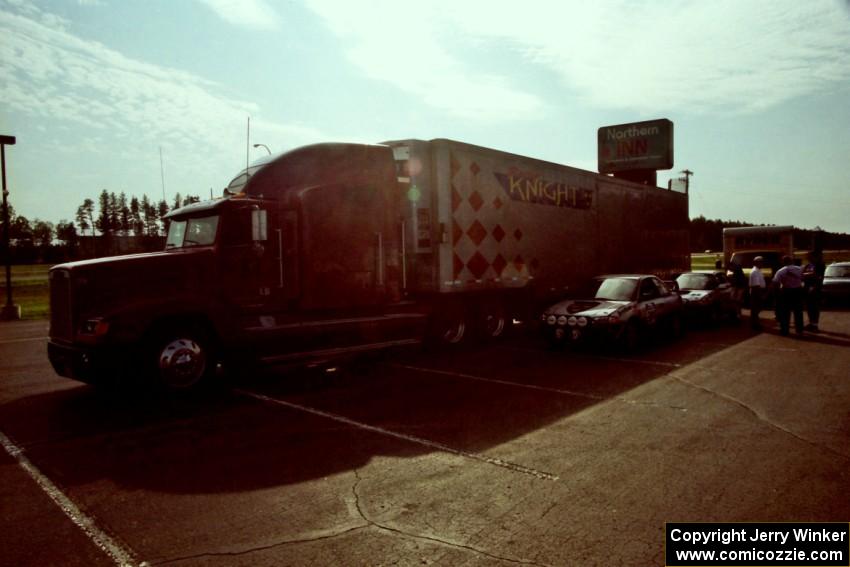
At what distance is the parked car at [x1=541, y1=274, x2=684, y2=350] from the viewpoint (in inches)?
424

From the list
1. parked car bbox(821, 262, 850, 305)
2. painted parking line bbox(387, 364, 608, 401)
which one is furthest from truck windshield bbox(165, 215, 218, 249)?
parked car bbox(821, 262, 850, 305)

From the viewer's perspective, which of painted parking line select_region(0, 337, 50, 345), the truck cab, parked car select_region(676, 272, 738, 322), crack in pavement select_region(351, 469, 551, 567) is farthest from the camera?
parked car select_region(676, 272, 738, 322)

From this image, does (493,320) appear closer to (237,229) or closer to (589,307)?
(589,307)

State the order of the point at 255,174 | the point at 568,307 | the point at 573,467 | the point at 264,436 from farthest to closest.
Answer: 1. the point at 568,307
2. the point at 255,174
3. the point at 264,436
4. the point at 573,467

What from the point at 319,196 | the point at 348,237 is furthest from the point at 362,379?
the point at 319,196

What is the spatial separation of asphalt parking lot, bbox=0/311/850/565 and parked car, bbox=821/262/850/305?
14.1 m

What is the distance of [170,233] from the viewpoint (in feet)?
29.2

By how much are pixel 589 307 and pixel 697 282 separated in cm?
672

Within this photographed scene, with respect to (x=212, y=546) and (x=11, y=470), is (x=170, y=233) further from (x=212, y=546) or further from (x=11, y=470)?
(x=212, y=546)

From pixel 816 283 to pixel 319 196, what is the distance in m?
13.3

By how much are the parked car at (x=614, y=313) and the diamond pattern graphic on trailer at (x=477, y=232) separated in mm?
2001

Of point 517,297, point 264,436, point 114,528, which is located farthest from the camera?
point 517,297

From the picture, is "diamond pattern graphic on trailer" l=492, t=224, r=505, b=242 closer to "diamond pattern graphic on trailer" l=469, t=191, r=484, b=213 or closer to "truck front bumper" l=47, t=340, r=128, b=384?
"diamond pattern graphic on trailer" l=469, t=191, r=484, b=213

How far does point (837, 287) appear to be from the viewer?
67.3 feet
